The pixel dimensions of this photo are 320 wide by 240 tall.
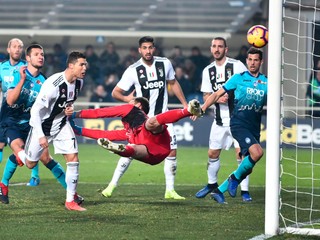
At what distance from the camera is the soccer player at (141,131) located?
1087 centimetres

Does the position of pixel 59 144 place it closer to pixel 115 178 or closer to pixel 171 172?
pixel 115 178

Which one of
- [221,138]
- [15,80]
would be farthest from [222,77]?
[15,80]

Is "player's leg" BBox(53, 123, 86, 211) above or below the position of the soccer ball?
below

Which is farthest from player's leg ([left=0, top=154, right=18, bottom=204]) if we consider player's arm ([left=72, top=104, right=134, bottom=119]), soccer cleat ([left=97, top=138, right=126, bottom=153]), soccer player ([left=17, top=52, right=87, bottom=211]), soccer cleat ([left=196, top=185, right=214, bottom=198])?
soccer cleat ([left=196, top=185, right=214, bottom=198])

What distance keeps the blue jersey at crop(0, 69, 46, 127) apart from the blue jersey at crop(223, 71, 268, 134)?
8.49 feet

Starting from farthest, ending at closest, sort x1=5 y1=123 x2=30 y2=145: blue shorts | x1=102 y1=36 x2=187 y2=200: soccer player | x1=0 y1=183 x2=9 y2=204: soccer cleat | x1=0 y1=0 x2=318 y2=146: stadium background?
x1=0 y1=0 x2=318 y2=146: stadium background < x1=102 y1=36 x2=187 y2=200: soccer player < x1=5 y1=123 x2=30 y2=145: blue shorts < x1=0 y1=183 x2=9 y2=204: soccer cleat

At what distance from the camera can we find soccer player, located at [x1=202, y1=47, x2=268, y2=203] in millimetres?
12617

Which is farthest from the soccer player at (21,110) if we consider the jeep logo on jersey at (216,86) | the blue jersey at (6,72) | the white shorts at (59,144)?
the jeep logo on jersey at (216,86)

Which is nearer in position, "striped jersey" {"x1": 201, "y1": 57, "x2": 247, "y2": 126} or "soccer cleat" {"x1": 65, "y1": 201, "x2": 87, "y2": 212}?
"soccer cleat" {"x1": 65, "y1": 201, "x2": 87, "y2": 212}

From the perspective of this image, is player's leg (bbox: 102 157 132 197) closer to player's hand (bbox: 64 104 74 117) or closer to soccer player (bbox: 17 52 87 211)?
soccer player (bbox: 17 52 87 211)

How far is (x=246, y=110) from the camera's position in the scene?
12.9 meters

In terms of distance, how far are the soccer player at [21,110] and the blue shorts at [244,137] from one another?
234 centimetres

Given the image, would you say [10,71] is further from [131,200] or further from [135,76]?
[131,200]

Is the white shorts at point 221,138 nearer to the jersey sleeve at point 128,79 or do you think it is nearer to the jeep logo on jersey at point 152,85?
the jeep logo on jersey at point 152,85
